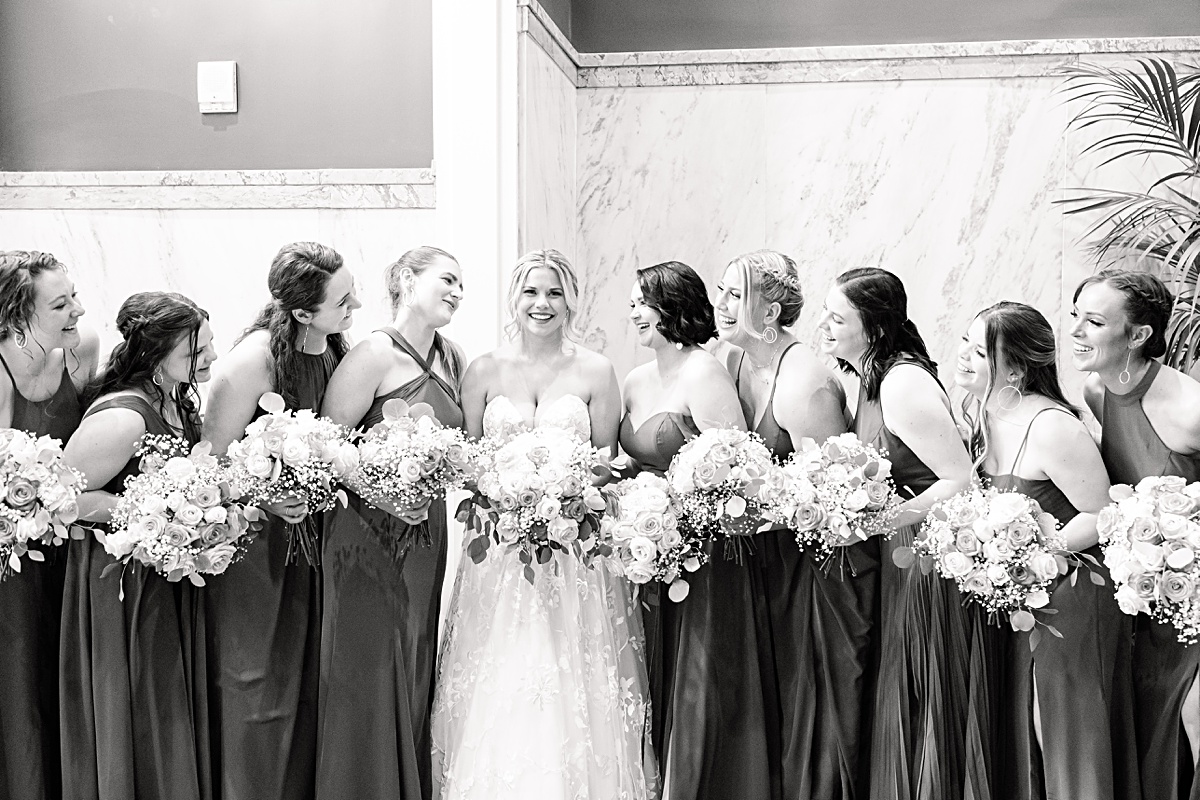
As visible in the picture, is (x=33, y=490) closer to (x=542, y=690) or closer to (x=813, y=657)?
Answer: (x=542, y=690)

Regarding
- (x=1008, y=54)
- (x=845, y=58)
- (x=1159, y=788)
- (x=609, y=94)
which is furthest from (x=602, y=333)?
(x=1159, y=788)

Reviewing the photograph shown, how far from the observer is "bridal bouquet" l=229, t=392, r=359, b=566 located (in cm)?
360

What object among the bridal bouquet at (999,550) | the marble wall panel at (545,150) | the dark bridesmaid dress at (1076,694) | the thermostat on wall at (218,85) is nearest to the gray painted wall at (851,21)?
the marble wall panel at (545,150)

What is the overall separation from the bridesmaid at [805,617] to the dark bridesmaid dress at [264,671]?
1.59 meters

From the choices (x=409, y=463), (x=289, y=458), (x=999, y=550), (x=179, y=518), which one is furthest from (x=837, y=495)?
(x=179, y=518)

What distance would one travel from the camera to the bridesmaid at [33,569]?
3.66m

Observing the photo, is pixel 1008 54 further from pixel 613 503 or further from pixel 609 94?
pixel 613 503

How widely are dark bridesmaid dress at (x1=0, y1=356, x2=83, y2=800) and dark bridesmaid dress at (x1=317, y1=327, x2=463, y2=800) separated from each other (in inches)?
36.4

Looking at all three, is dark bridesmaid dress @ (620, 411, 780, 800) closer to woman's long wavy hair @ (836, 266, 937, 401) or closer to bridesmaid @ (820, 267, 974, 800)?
bridesmaid @ (820, 267, 974, 800)

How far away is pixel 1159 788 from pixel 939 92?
4300mm

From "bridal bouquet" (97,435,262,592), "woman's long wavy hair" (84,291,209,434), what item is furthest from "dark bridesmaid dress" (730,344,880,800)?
"woman's long wavy hair" (84,291,209,434)

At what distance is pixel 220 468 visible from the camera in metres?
3.66

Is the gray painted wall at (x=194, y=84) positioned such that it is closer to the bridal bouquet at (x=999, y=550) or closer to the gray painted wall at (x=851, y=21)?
the gray painted wall at (x=851, y=21)

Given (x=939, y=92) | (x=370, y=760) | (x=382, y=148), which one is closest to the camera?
(x=370, y=760)
